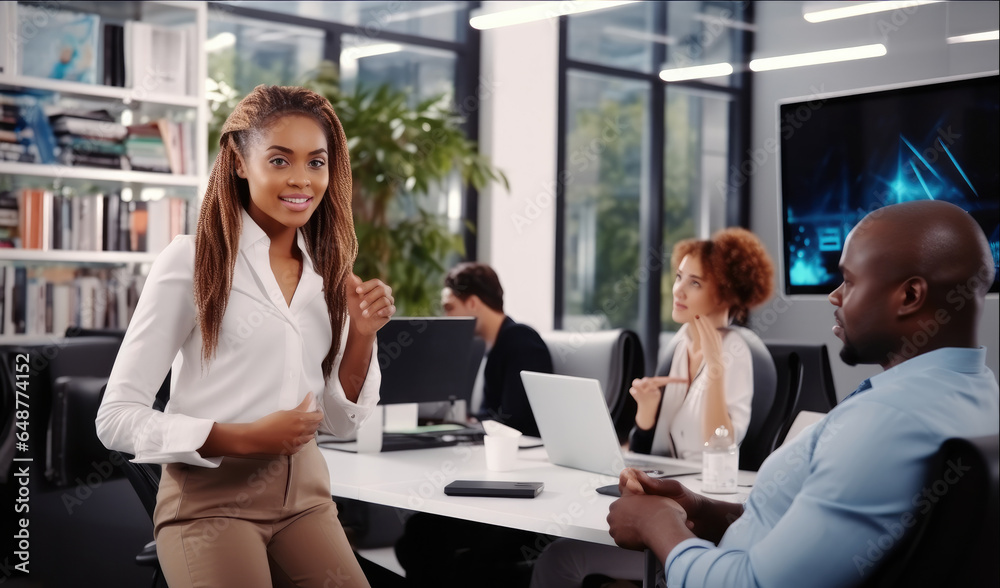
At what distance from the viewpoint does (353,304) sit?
1.77 meters

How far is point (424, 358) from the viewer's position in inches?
116

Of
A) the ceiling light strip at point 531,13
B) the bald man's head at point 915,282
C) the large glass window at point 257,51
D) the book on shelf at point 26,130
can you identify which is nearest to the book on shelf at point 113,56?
the book on shelf at point 26,130

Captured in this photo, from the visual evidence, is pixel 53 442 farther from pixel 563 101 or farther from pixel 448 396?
pixel 563 101

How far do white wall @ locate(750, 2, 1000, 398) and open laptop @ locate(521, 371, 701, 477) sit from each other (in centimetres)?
343

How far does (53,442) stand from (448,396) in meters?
1.12

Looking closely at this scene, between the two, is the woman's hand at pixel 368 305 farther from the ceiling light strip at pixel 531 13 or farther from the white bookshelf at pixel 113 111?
the ceiling light strip at pixel 531 13

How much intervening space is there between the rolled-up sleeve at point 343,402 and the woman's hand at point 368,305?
31mm

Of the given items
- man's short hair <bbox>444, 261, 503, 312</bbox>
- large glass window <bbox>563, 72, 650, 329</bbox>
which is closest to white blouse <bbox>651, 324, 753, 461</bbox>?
man's short hair <bbox>444, 261, 503, 312</bbox>

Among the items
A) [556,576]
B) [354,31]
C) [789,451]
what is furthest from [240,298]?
[354,31]

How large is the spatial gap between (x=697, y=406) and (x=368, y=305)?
4.83 ft

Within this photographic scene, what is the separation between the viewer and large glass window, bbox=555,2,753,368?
6.68 metres

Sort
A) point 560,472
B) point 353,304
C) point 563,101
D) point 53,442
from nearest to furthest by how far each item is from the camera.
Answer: point 353,304 < point 560,472 < point 53,442 < point 563,101


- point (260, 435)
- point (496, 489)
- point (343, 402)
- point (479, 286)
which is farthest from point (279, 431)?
point (479, 286)

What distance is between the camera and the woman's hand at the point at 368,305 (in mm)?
1747
